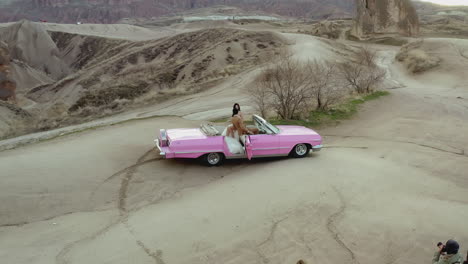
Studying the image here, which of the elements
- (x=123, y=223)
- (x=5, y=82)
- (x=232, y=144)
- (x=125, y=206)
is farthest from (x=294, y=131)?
(x=5, y=82)

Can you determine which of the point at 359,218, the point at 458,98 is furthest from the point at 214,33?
the point at 359,218

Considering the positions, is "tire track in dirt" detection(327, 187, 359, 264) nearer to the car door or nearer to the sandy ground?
the sandy ground

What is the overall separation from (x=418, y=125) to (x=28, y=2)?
169747mm

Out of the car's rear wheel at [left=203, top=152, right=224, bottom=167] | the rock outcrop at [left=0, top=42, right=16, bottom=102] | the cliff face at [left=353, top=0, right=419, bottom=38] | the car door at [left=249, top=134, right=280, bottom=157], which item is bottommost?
the rock outcrop at [left=0, top=42, right=16, bottom=102]

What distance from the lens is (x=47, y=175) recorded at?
347 inches

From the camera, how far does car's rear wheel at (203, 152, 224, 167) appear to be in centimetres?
1009

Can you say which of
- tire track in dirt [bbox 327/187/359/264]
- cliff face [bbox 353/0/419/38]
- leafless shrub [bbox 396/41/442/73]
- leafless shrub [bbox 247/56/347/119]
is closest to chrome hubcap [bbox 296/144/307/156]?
tire track in dirt [bbox 327/187/359/264]

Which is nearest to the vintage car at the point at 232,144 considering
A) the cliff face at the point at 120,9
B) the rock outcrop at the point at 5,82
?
the rock outcrop at the point at 5,82

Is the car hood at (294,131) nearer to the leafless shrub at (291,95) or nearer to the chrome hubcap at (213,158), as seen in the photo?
the chrome hubcap at (213,158)

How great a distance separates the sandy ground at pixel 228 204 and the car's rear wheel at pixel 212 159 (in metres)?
0.19

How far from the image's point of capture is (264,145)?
33.9 feet

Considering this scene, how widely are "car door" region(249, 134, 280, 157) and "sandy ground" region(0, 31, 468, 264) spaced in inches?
11.6

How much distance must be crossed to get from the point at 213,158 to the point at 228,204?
218 centimetres

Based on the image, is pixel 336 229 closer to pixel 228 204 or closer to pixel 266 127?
pixel 228 204
